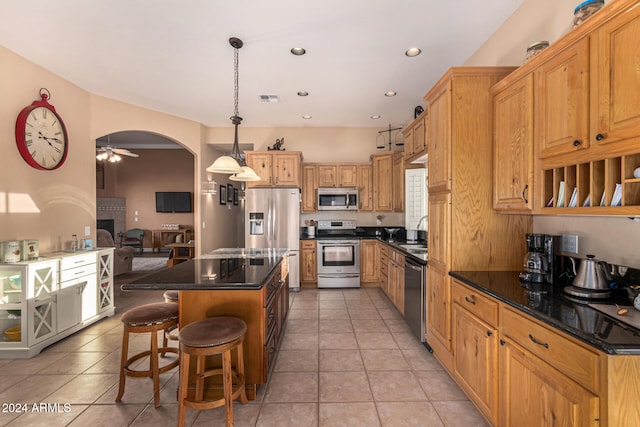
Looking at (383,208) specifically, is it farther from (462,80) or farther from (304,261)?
(462,80)

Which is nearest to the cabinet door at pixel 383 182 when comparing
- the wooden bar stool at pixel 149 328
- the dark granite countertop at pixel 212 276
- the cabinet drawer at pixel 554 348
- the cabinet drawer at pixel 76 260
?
the dark granite countertop at pixel 212 276

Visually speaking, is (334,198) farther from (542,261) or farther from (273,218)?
(542,261)

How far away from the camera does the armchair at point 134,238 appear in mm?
8665

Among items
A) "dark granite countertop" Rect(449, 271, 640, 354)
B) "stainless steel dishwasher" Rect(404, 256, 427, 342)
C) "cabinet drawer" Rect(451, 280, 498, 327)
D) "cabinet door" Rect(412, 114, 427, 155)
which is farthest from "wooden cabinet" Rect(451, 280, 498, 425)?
"cabinet door" Rect(412, 114, 427, 155)

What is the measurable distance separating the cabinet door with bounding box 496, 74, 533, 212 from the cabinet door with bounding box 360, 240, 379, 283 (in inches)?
115

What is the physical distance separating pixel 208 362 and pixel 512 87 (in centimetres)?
290

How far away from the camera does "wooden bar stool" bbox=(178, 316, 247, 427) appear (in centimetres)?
163

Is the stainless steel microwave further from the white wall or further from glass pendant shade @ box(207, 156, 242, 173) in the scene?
the white wall

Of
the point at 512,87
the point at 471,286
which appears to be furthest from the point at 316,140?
the point at 471,286

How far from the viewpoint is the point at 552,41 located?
197 centimetres

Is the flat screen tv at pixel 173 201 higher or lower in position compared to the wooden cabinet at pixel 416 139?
lower

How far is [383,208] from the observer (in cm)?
521

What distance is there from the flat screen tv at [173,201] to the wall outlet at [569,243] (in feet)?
30.0

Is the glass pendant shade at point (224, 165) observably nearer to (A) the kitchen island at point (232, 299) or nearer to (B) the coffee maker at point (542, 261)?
(A) the kitchen island at point (232, 299)
